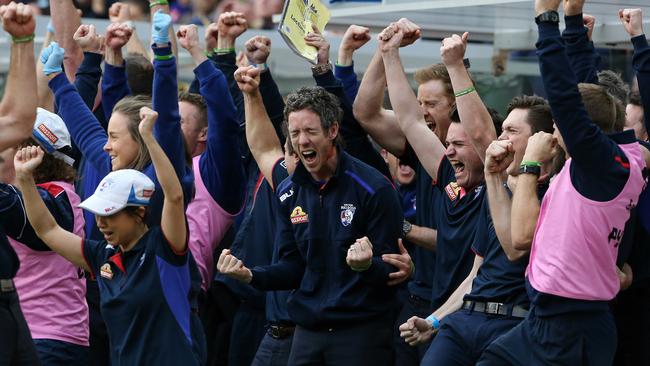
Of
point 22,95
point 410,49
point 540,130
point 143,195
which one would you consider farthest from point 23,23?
point 410,49

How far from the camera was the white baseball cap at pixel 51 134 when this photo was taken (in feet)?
20.0

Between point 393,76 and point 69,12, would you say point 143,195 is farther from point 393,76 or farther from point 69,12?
point 69,12

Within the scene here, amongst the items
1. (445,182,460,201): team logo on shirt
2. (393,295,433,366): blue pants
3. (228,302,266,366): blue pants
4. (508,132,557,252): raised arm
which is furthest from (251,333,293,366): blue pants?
(508,132,557,252): raised arm

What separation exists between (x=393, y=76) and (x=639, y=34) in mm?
1361

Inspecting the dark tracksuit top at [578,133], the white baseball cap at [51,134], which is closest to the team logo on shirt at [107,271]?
the white baseball cap at [51,134]

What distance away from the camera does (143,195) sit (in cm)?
534

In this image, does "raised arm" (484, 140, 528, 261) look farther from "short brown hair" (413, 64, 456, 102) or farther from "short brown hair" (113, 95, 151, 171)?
"short brown hair" (113, 95, 151, 171)

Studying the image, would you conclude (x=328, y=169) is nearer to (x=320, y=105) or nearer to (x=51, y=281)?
(x=320, y=105)

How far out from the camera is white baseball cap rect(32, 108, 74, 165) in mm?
6105

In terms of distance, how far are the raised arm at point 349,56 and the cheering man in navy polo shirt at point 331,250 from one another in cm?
83

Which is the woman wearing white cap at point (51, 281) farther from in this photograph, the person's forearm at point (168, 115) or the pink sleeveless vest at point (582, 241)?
the pink sleeveless vest at point (582, 241)

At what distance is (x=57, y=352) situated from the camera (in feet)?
19.8

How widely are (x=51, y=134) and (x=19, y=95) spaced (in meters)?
1.09

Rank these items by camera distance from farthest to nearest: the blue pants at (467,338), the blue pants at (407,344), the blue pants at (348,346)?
the blue pants at (407,344) < the blue pants at (348,346) < the blue pants at (467,338)
